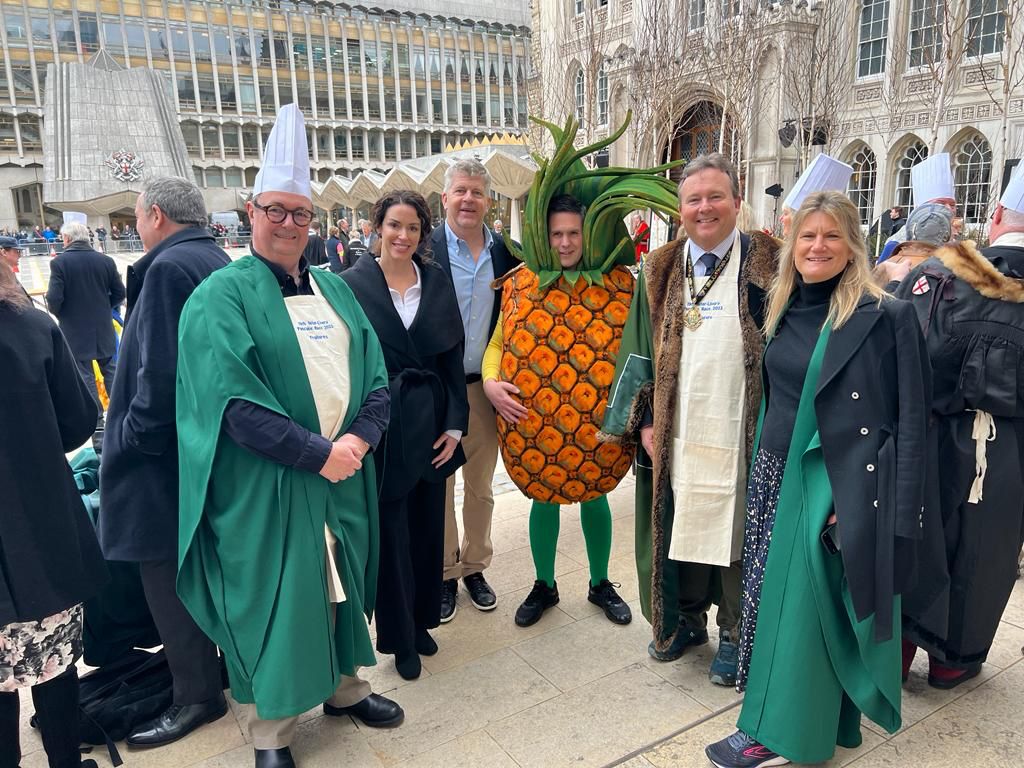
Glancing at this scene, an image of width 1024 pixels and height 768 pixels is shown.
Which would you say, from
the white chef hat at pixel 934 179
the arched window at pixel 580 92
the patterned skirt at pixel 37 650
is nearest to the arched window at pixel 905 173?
the arched window at pixel 580 92

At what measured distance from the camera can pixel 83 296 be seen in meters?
6.45

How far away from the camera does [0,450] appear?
77.3 inches

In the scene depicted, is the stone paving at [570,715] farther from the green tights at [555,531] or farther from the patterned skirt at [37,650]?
the patterned skirt at [37,650]

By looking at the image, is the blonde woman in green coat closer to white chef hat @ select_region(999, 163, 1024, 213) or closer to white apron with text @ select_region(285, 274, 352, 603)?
white chef hat @ select_region(999, 163, 1024, 213)

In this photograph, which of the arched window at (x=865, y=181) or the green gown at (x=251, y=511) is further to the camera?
the arched window at (x=865, y=181)

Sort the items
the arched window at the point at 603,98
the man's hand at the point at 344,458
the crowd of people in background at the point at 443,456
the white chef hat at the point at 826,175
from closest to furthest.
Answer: the crowd of people in background at the point at 443,456 → the man's hand at the point at 344,458 → the white chef hat at the point at 826,175 → the arched window at the point at 603,98

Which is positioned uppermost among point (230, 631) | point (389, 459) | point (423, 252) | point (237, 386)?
point (423, 252)

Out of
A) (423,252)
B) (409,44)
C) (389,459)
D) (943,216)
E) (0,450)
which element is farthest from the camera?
(409,44)

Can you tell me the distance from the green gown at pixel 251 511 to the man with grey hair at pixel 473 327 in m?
1.14

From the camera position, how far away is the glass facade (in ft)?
159

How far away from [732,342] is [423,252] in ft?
4.33

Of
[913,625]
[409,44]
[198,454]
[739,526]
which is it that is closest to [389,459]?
[198,454]

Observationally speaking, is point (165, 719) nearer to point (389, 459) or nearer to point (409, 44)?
point (389, 459)

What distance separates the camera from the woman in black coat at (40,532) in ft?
6.51
